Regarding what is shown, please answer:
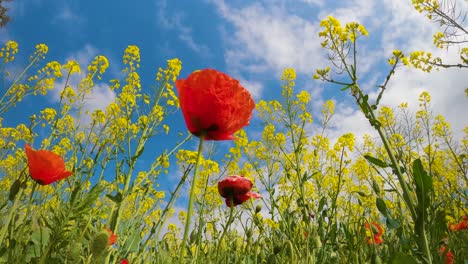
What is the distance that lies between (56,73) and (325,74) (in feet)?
15.4

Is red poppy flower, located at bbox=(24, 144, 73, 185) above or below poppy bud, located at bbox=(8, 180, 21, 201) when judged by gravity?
above

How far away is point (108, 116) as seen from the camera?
3982mm

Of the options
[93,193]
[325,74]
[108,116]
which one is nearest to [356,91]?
[325,74]

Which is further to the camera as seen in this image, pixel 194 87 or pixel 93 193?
pixel 93 193

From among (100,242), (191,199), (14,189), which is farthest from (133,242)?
(191,199)

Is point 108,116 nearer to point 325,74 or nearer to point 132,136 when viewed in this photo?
point 132,136

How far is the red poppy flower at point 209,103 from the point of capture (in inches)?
33.6

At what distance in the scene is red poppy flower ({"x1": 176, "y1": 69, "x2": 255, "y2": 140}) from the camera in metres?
0.85

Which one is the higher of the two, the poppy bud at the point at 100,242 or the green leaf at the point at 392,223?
the green leaf at the point at 392,223

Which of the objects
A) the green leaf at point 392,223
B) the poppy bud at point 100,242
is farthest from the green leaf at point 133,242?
the green leaf at point 392,223

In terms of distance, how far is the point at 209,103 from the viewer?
853 mm

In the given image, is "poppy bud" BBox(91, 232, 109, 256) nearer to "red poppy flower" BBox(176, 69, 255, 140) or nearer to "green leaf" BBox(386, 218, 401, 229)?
"red poppy flower" BBox(176, 69, 255, 140)

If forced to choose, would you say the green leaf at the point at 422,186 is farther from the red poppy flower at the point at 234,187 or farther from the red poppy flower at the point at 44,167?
the red poppy flower at the point at 44,167

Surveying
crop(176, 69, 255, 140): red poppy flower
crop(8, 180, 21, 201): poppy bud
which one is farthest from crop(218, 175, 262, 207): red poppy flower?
crop(8, 180, 21, 201): poppy bud
